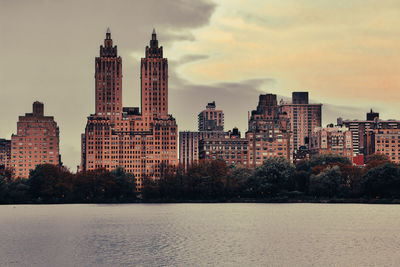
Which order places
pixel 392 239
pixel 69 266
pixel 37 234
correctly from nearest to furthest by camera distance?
pixel 69 266 → pixel 392 239 → pixel 37 234

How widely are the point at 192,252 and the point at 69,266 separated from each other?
19636 mm

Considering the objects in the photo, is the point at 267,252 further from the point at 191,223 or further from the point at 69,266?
the point at 191,223

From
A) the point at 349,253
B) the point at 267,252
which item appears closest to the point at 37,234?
the point at 267,252

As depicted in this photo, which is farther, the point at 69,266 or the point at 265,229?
the point at 265,229

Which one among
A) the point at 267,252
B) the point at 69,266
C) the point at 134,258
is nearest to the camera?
the point at 69,266

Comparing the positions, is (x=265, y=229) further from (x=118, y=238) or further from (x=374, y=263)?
(x=374, y=263)

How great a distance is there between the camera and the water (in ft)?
293

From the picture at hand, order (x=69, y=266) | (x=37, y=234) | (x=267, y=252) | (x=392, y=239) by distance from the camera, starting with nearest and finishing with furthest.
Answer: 1. (x=69, y=266)
2. (x=267, y=252)
3. (x=392, y=239)
4. (x=37, y=234)

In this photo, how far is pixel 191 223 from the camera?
153750 mm

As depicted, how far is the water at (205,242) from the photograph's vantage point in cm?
8919

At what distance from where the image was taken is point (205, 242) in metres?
111

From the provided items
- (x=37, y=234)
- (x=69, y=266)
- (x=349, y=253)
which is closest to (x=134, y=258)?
(x=69, y=266)

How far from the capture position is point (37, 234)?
423 ft

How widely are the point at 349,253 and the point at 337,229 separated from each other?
4036 cm
